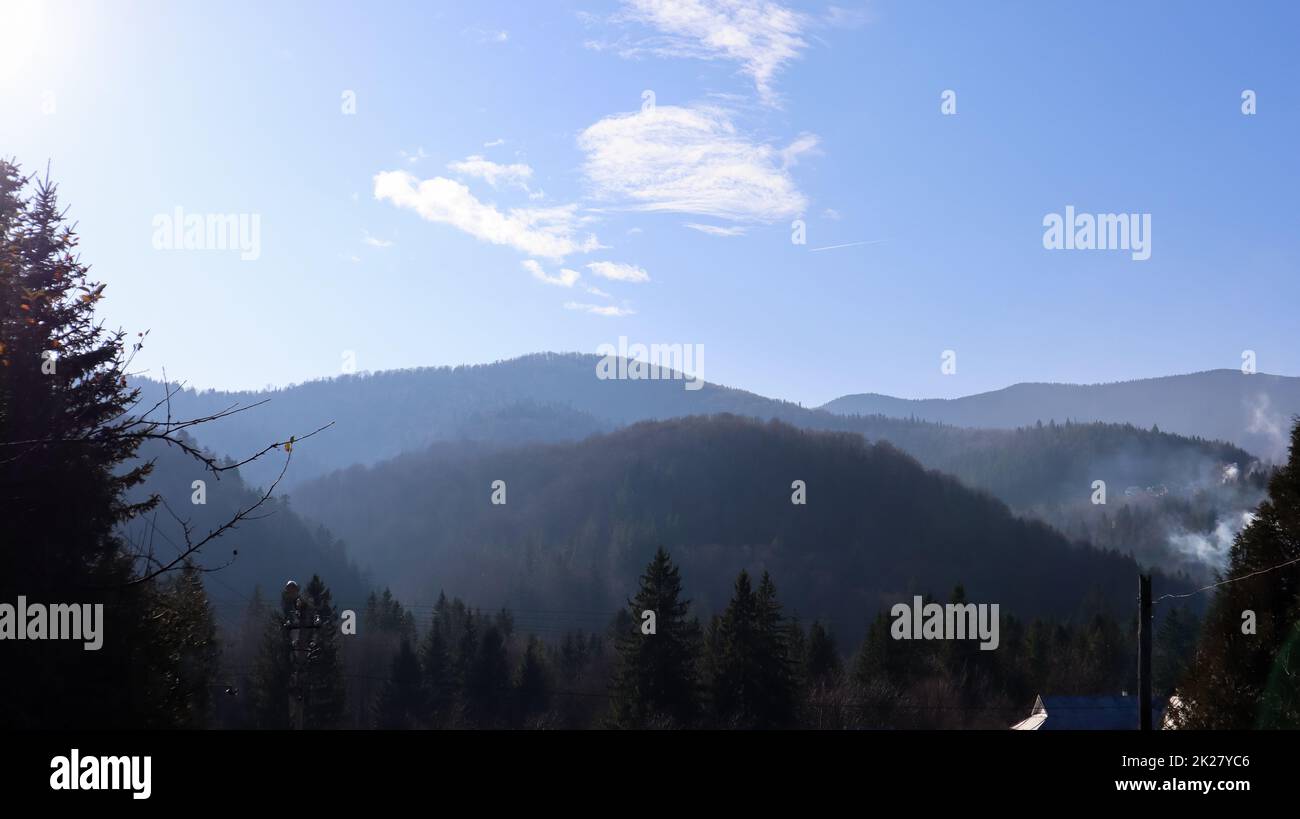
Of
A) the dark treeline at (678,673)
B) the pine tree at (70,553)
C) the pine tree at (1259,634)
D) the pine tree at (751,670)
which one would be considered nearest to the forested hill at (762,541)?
the dark treeline at (678,673)

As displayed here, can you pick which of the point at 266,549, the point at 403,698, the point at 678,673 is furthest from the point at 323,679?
the point at 266,549

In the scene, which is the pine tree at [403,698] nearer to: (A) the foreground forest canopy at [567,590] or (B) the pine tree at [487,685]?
(A) the foreground forest canopy at [567,590]

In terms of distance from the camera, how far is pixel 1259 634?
18344 mm

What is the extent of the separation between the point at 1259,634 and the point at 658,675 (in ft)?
94.8

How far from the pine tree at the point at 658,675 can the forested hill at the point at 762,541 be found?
9289 cm

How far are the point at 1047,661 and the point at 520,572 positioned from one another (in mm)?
104734

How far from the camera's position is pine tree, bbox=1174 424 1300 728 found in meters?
17.7

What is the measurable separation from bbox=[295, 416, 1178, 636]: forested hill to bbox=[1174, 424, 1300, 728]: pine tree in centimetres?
11616

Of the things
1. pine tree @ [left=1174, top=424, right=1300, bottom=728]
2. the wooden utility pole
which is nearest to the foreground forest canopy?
pine tree @ [left=1174, top=424, right=1300, bottom=728]

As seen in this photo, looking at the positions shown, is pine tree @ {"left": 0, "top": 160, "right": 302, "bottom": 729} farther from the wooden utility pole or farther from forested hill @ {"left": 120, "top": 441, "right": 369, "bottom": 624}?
forested hill @ {"left": 120, "top": 441, "right": 369, "bottom": 624}

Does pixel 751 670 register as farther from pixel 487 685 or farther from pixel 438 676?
pixel 438 676

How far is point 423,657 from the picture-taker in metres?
62.0

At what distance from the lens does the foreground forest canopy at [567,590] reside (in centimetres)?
1396
